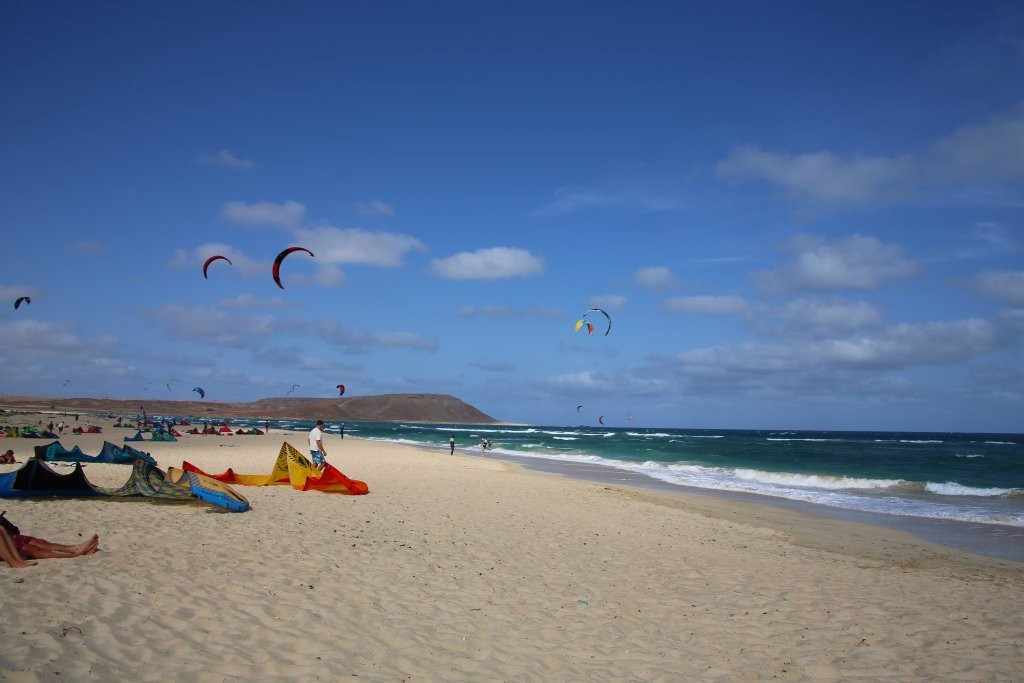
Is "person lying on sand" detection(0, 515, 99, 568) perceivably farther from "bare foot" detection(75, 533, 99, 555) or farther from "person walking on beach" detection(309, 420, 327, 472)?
"person walking on beach" detection(309, 420, 327, 472)

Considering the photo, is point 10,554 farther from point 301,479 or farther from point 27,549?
point 301,479

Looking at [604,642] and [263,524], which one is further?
[263,524]

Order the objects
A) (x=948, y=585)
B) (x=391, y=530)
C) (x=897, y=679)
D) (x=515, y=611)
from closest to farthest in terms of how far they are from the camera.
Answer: (x=897, y=679) < (x=515, y=611) < (x=948, y=585) < (x=391, y=530)

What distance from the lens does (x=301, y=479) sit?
12008mm

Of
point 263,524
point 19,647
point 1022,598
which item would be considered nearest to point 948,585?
point 1022,598

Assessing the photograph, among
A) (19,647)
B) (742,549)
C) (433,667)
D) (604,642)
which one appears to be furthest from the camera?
(742,549)

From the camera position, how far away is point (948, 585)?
8.03m

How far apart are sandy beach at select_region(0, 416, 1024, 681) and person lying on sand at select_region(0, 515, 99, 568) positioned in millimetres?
110

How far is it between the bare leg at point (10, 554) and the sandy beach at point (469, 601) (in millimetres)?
87

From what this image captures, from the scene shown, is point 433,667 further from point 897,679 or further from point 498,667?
point 897,679

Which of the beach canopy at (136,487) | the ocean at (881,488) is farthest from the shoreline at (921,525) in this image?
the beach canopy at (136,487)

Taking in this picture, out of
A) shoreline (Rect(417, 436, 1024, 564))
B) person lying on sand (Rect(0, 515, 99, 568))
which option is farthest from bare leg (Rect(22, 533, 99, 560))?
shoreline (Rect(417, 436, 1024, 564))

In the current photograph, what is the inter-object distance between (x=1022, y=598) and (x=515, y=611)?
6.60 meters

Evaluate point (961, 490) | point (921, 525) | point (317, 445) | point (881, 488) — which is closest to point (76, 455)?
point (317, 445)
